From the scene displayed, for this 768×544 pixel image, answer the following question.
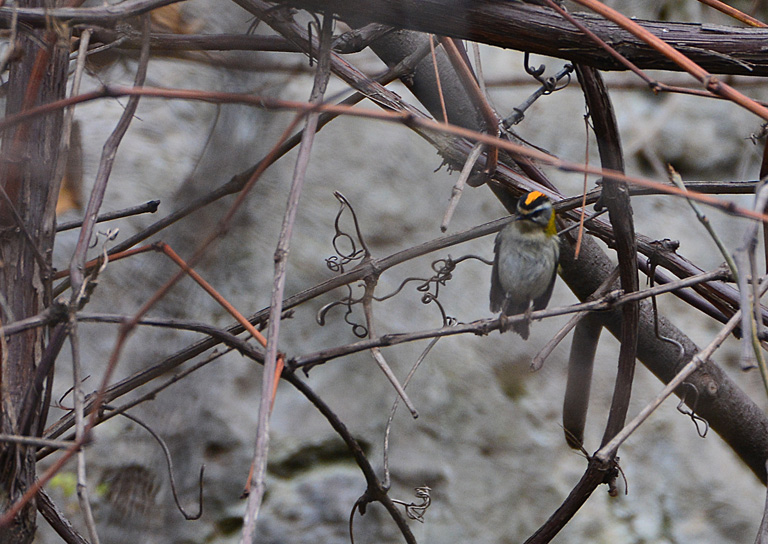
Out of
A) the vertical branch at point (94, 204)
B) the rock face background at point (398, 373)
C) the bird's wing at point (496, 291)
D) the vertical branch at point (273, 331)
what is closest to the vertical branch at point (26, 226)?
the vertical branch at point (94, 204)

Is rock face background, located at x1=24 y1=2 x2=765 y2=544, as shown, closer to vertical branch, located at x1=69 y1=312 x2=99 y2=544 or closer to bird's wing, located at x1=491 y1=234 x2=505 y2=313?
bird's wing, located at x1=491 y1=234 x2=505 y2=313

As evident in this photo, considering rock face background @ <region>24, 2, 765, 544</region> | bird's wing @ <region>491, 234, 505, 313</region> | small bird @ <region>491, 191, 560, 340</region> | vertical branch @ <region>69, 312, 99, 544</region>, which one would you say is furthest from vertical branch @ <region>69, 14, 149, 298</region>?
bird's wing @ <region>491, 234, 505, 313</region>

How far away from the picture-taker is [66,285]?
1.57 meters

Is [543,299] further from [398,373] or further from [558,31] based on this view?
[558,31]

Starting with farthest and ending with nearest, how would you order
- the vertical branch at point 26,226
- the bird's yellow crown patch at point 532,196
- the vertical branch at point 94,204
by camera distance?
1. the bird's yellow crown patch at point 532,196
2. the vertical branch at point 26,226
3. the vertical branch at point 94,204

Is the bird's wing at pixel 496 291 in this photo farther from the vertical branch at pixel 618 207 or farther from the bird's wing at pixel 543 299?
the vertical branch at pixel 618 207

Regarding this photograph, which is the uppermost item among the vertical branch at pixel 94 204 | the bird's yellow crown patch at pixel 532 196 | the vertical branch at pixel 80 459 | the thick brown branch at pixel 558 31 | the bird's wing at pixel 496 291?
the thick brown branch at pixel 558 31

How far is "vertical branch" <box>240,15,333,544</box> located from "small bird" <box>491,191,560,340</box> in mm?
990

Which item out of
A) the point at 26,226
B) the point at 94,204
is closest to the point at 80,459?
the point at 94,204

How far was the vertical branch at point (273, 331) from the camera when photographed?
A: 725 millimetres

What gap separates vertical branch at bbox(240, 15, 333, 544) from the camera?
2.38 feet

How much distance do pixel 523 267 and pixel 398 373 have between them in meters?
1.22

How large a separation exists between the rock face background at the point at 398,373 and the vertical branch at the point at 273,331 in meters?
1.43

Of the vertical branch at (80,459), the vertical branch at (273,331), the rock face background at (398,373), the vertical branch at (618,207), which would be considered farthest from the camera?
the rock face background at (398,373)
